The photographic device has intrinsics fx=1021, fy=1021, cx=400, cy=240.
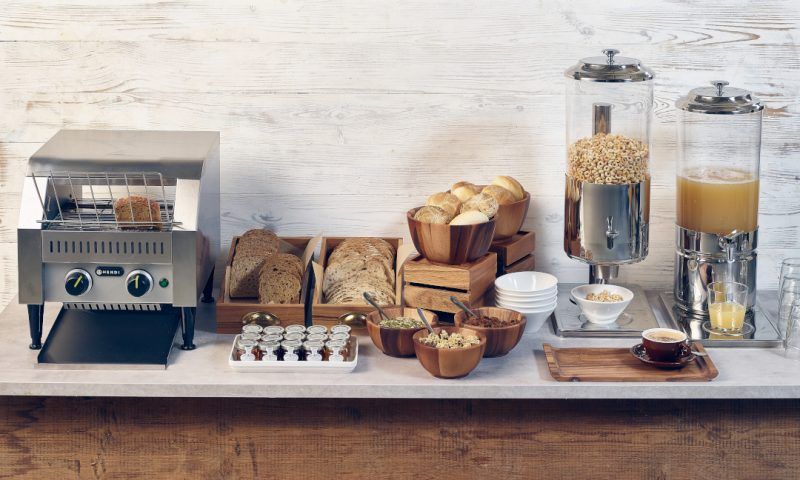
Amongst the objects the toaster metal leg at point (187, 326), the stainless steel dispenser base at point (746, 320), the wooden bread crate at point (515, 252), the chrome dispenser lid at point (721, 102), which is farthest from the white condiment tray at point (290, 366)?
the chrome dispenser lid at point (721, 102)

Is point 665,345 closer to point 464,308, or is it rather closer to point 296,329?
point 464,308

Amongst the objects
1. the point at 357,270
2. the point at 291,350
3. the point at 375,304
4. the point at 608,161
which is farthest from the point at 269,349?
the point at 608,161

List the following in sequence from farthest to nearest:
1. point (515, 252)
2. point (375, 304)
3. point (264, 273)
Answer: point (515, 252) < point (264, 273) < point (375, 304)

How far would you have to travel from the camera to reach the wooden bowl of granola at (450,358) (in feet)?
6.23

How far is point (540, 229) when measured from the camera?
2.49 m

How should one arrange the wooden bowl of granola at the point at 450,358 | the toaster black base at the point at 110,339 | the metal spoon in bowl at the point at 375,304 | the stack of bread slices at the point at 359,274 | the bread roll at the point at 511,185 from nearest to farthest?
the wooden bowl of granola at the point at 450,358
the toaster black base at the point at 110,339
the metal spoon in bowl at the point at 375,304
the stack of bread slices at the point at 359,274
the bread roll at the point at 511,185

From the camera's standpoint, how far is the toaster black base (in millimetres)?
2000

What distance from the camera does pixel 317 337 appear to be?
2027 millimetres

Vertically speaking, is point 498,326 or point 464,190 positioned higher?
point 464,190

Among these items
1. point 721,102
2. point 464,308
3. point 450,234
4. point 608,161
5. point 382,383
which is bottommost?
point 382,383

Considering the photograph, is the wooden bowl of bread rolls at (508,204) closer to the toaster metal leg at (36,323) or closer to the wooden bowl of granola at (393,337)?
the wooden bowl of granola at (393,337)

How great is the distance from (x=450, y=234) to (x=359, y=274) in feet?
0.88

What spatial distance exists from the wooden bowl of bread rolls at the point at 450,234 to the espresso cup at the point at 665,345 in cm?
38

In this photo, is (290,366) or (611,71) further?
(611,71)
